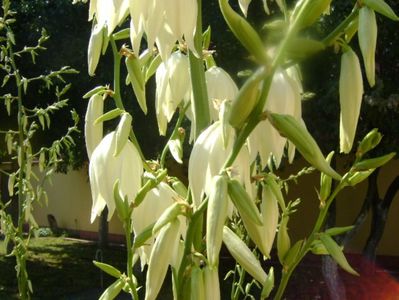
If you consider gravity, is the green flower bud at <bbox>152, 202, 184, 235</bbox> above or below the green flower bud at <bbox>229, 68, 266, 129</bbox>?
below

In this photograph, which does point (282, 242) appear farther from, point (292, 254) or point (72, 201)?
point (72, 201)

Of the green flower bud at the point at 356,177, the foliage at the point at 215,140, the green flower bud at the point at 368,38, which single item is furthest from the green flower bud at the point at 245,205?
the green flower bud at the point at 356,177

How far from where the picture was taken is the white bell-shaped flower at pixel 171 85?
1.81 feet

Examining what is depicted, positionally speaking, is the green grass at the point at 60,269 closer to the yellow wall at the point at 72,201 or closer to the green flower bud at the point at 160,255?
the yellow wall at the point at 72,201

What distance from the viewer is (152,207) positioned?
0.50 meters

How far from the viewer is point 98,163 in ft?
1.62

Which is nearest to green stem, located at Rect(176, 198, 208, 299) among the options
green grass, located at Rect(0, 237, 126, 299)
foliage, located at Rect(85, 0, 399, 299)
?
foliage, located at Rect(85, 0, 399, 299)

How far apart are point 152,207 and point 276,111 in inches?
Result: 5.3

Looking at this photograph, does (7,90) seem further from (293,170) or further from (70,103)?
(293,170)

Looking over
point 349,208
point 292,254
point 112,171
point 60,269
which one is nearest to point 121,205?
point 112,171

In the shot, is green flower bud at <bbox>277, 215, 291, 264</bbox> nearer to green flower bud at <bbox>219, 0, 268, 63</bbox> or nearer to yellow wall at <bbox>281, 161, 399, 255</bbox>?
green flower bud at <bbox>219, 0, 268, 63</bbox>

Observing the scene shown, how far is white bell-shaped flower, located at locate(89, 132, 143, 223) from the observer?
49cm

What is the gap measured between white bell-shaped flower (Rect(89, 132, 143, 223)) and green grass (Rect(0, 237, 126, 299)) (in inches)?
153

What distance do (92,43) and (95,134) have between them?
0.24 ft
